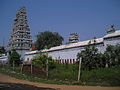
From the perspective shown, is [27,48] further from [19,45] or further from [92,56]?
[92,56]

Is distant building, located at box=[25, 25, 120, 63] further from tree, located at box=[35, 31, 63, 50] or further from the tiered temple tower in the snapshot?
the tiered temple tower

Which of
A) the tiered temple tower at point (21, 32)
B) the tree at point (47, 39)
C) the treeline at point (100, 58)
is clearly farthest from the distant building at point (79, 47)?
the tiered temple tower at point (21, 32)

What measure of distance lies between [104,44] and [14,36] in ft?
132

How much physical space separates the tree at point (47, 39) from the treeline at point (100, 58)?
1124 inches

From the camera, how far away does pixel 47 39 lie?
46812mm

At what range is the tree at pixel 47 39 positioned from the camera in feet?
147

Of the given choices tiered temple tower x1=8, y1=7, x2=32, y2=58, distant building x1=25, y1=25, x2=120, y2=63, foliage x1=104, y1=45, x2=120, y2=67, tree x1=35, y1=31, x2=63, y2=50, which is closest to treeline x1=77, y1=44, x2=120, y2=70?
foliage x1=104, y1=45, x2=120, y2=67

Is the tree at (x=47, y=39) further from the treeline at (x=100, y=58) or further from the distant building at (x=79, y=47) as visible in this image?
the treeline at (x=100, y=58)

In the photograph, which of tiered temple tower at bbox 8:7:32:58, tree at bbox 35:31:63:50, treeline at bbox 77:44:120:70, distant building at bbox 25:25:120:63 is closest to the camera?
treeline at bbox 77:44:120:70

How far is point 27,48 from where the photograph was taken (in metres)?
47.8

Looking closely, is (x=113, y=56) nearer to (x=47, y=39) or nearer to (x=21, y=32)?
(x=47, y=39)

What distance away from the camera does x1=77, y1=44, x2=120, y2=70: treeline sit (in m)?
15.4

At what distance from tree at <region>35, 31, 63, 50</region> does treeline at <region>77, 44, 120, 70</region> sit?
93.6 feet

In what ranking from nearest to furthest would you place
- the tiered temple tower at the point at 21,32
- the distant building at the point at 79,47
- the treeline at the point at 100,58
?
1. the treeline at the point at 100,58
2. the distant building at the point at 79,47
3. the tiered temple tower at the point at 21,32
